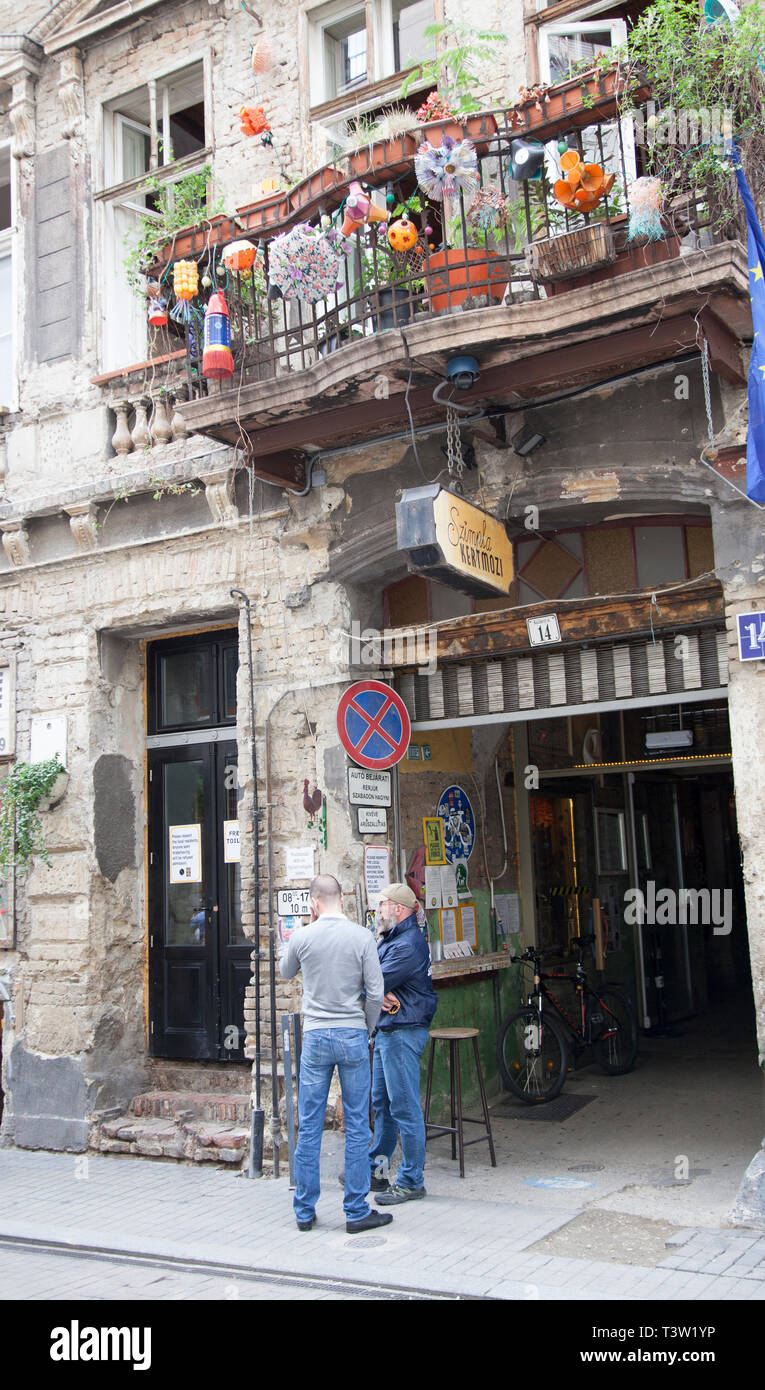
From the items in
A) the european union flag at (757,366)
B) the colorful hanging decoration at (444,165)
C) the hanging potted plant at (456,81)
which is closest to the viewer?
the european union flag at (757,366)

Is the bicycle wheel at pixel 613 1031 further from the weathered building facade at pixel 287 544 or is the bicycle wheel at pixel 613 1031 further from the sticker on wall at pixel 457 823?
the sticker on wall at pixel 457 823

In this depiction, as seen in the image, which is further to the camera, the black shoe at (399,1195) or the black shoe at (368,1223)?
the black shoe at (399,1195)

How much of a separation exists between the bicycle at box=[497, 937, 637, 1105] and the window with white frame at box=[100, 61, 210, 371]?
243 inches

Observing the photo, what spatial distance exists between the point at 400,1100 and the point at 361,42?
7.77m

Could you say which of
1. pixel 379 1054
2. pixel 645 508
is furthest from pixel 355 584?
pixel 379 1054

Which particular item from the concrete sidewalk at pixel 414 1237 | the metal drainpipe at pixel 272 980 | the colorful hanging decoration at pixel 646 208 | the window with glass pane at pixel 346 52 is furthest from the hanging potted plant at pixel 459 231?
the concrete sidewalk at pixel 414 1237

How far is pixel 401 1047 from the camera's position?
268 inches

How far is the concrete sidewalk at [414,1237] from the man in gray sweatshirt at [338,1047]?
21 centimetres

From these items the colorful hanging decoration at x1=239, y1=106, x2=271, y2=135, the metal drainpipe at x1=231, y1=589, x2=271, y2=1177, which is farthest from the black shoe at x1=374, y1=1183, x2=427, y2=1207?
the colorful hanging decoration at x1=239, y1=106, x2=271, y2=135

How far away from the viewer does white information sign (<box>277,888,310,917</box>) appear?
8.21m

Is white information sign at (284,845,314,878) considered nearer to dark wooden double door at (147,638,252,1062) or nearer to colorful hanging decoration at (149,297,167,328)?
dark wooden double door at (147,638,252,1062)

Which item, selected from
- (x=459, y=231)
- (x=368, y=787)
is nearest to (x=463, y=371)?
(x=459, y=231)

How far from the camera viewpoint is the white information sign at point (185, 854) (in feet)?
31.2

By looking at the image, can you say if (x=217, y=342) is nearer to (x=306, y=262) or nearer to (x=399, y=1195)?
(x=306, y=262)
